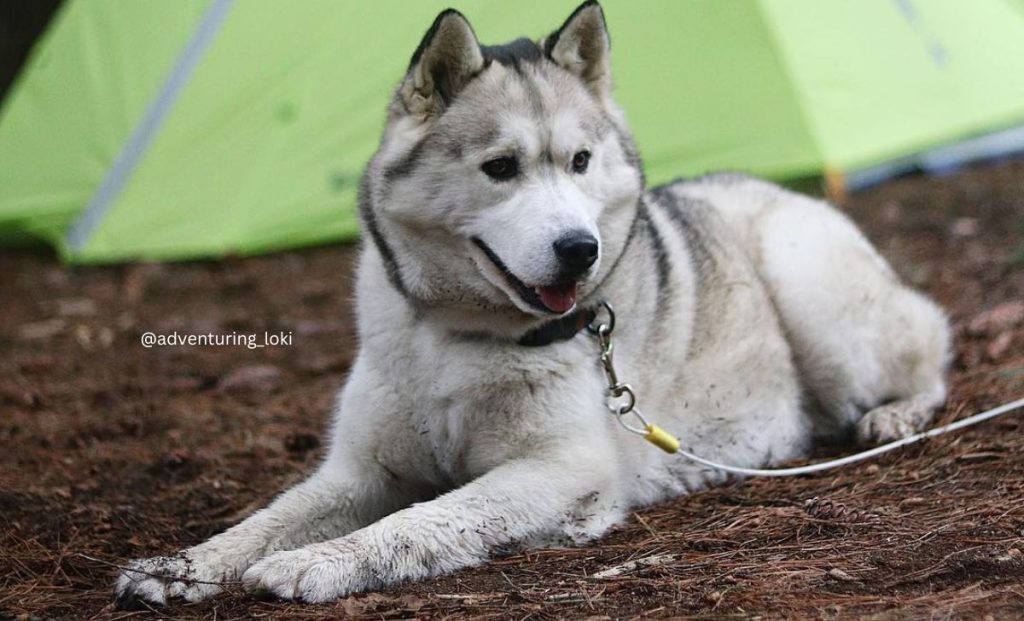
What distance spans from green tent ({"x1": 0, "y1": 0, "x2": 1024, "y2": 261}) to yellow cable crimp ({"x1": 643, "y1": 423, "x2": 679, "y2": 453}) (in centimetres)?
354

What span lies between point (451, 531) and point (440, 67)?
132 cm

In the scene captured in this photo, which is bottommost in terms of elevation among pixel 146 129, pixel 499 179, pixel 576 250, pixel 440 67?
pixel 146 129

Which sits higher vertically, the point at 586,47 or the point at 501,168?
the point at 586,47

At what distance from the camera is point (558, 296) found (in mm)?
3396

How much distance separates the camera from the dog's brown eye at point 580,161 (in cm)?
351

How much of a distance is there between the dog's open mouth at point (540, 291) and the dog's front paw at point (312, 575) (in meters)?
0.84

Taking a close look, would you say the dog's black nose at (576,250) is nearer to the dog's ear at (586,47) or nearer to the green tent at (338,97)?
the dog's ear at (586,47)

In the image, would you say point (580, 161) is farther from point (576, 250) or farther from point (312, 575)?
point (312, 575)

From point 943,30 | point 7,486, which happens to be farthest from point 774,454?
point 943,30

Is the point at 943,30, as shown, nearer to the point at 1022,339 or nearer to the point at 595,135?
the point at 1022,339

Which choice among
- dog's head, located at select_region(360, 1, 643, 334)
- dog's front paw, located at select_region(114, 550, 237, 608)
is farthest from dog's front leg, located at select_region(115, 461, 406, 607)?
dog's head, located at select_region(360, 1, 643, 334)

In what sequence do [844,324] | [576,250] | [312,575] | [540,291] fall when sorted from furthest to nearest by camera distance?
[844,324] → [540,291] → [576,250] → [312,575]

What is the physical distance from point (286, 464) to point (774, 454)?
1728mm

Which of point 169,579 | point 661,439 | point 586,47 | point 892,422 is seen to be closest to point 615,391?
point 661,439
